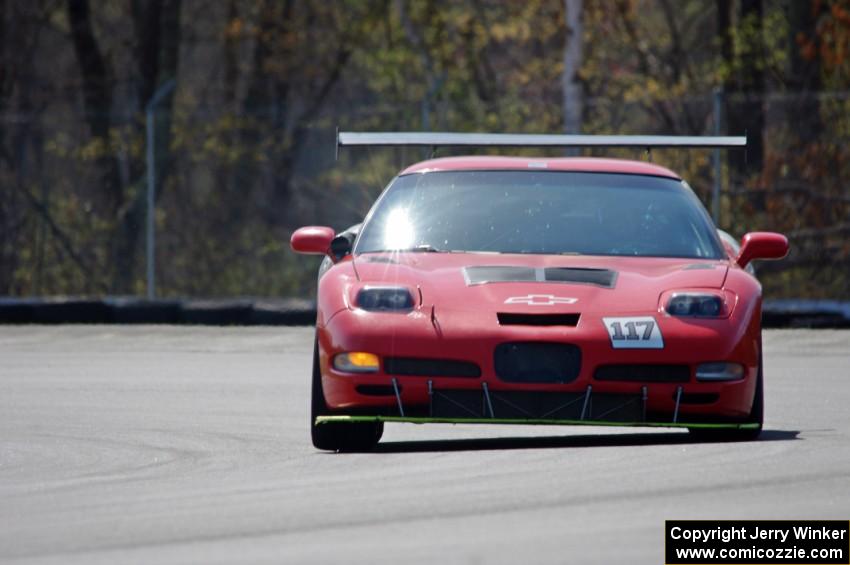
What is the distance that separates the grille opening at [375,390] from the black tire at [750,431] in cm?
163

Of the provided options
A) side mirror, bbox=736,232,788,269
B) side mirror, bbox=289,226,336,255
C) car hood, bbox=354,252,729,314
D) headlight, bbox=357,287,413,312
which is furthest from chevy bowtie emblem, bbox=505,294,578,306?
side mirror, bbox=289,226,336,255

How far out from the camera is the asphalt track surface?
6496 millimetres

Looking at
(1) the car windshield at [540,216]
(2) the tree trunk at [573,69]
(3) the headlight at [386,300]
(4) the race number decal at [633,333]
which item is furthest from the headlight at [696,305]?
(2) the tree trunk at [573,69]

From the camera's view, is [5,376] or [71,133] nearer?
[5,376]

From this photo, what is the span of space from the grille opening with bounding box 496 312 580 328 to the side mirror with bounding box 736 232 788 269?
1512 mm

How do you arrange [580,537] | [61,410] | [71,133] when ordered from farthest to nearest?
[71,133]
[61,410]
[580,537]

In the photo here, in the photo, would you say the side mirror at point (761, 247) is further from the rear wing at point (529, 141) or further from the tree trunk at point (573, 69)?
the tree trunk at point (573, 69)

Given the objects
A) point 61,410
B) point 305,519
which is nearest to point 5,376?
point 61,410

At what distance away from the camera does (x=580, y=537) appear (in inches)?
256

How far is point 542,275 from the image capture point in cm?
929

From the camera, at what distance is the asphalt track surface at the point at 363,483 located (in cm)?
650

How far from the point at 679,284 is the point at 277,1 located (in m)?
26.0

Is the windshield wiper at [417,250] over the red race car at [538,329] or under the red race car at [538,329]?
over

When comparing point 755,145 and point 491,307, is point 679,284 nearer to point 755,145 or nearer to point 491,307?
point 491,307
